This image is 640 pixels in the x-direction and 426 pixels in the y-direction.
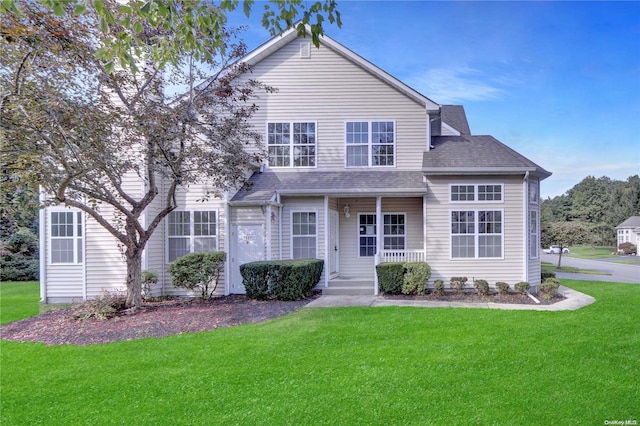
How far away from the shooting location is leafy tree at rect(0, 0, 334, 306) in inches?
217

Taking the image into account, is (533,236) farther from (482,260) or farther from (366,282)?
(366,282)

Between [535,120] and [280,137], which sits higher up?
[535,120]

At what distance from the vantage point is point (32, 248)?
20.1 metres

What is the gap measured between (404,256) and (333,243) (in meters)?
2.50

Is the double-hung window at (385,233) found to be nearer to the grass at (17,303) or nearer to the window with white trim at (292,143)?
the window with white trim at (292,143)

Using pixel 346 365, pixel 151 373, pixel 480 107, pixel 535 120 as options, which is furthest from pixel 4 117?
pixel 535 120

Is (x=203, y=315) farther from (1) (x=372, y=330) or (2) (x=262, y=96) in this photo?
(2) (x=262, y=96)

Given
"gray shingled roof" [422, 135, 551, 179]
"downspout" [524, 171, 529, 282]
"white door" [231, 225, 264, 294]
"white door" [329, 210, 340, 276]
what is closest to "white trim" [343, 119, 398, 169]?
"gray shingled roof" [422, 135, 551, 179]

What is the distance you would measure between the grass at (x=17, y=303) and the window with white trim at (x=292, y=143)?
27.6 ft

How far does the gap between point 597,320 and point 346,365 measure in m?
6.23

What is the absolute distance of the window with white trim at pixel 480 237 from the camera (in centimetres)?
1168

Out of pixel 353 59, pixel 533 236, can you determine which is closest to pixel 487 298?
pixel 533 236

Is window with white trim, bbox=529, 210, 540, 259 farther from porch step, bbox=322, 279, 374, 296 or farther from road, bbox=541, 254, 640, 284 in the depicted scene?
road, bbox=541, 254, 640, 284

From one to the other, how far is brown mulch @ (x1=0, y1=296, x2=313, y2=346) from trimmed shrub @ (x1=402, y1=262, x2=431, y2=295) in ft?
9.88
